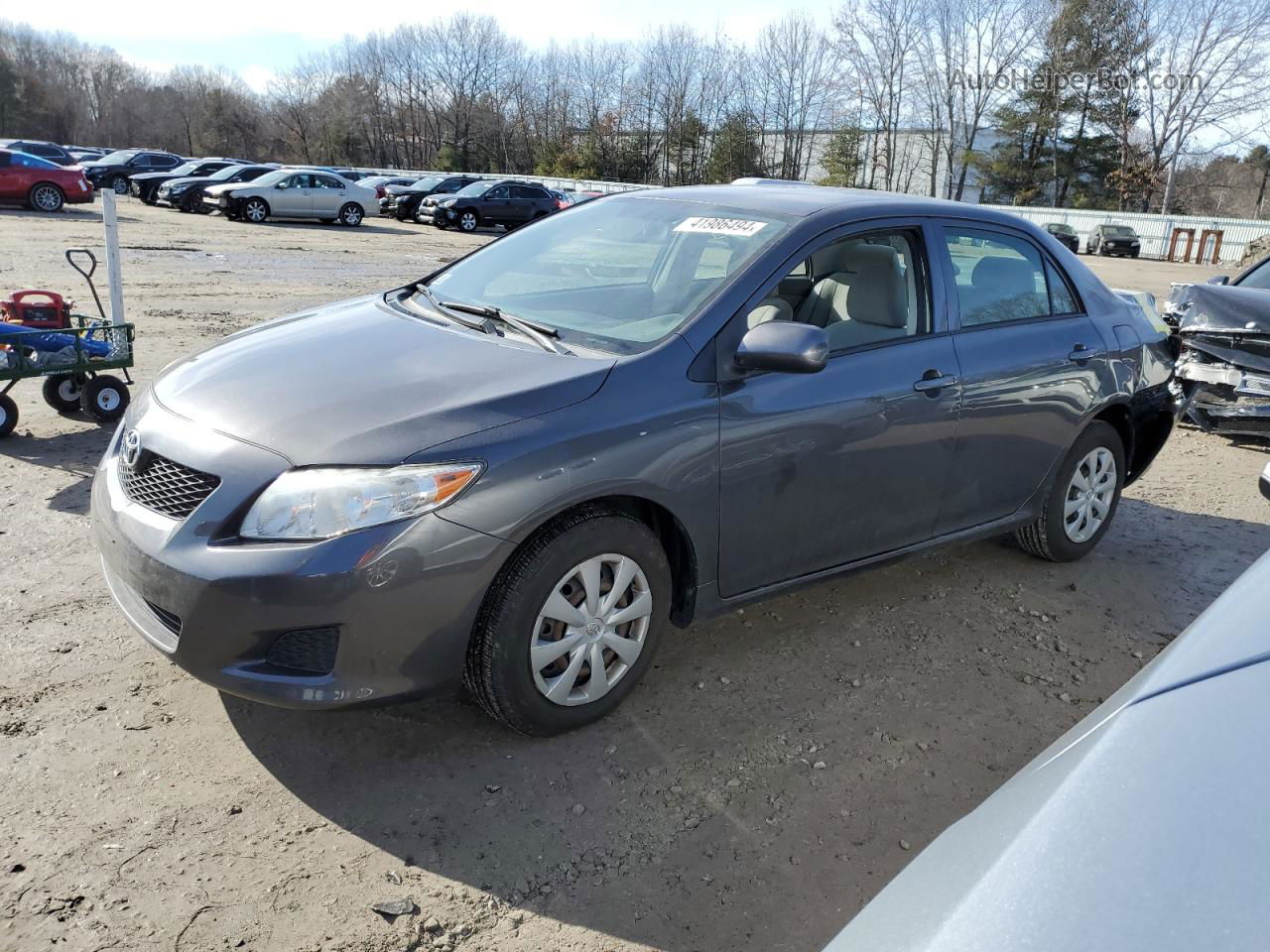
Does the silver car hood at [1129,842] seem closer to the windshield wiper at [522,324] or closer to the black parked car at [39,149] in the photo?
the windshield wiper at [522,324]

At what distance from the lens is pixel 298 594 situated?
2713 mm

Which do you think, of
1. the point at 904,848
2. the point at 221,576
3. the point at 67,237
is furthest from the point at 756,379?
the point at 67,237

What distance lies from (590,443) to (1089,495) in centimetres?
322

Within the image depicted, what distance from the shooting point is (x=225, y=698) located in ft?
11.4

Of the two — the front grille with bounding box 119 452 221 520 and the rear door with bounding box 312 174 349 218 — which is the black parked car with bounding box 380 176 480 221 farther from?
the front grille with bounding box 119 452 221 520

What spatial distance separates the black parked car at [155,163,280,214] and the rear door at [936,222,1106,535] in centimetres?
2888

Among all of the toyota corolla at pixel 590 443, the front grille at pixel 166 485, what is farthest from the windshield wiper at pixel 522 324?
the front grille at pixel 166 485

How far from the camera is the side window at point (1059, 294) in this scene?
4.81 metres

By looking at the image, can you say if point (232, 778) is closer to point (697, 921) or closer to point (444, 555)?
point (444, 555)

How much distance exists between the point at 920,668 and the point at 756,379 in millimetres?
1427

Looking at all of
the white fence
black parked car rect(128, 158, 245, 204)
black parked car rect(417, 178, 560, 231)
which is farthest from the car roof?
the white fence

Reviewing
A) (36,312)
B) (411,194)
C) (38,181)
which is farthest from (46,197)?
(36,312)

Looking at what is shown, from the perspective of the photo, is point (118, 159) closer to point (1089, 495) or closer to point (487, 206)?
point (487, 206)

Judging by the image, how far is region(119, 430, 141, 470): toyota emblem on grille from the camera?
3.20m
